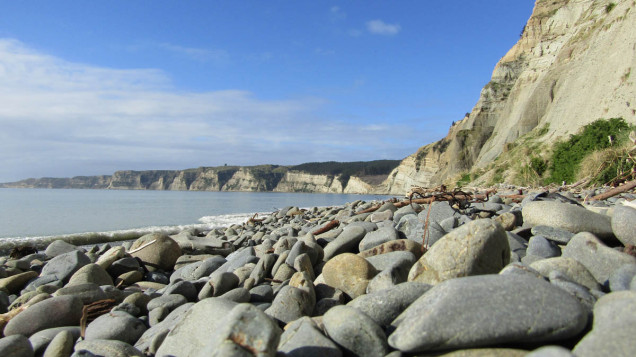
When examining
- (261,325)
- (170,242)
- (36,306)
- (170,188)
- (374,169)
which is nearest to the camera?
(261,325)

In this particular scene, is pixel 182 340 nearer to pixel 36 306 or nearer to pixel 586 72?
pixel 36 306

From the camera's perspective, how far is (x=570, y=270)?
2549mm

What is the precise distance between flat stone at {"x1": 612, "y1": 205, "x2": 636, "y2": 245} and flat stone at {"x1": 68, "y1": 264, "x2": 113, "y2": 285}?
6.37 metres

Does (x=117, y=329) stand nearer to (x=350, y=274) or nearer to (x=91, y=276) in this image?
(x=350, y=274)

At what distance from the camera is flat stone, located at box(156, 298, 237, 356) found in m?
2.51

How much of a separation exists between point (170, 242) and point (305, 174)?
12996 cm

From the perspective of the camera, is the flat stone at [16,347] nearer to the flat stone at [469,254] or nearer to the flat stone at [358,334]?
the flat stone at [358,334]

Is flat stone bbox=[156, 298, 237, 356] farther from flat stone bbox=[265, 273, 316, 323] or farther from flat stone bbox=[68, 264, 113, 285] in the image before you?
flat stone bbox=[68, 264, 113, 285]

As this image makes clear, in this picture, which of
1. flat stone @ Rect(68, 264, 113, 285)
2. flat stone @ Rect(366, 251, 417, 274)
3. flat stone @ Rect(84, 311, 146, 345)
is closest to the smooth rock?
flat stone @ Rect(68, 264, 113, 285)

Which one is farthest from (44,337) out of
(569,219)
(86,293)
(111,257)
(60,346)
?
(569,219)

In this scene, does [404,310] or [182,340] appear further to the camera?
[182,340]

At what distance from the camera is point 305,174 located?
451 feet

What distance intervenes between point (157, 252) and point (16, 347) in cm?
427

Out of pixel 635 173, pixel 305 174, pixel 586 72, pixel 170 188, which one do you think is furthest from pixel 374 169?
pixel 635 173
